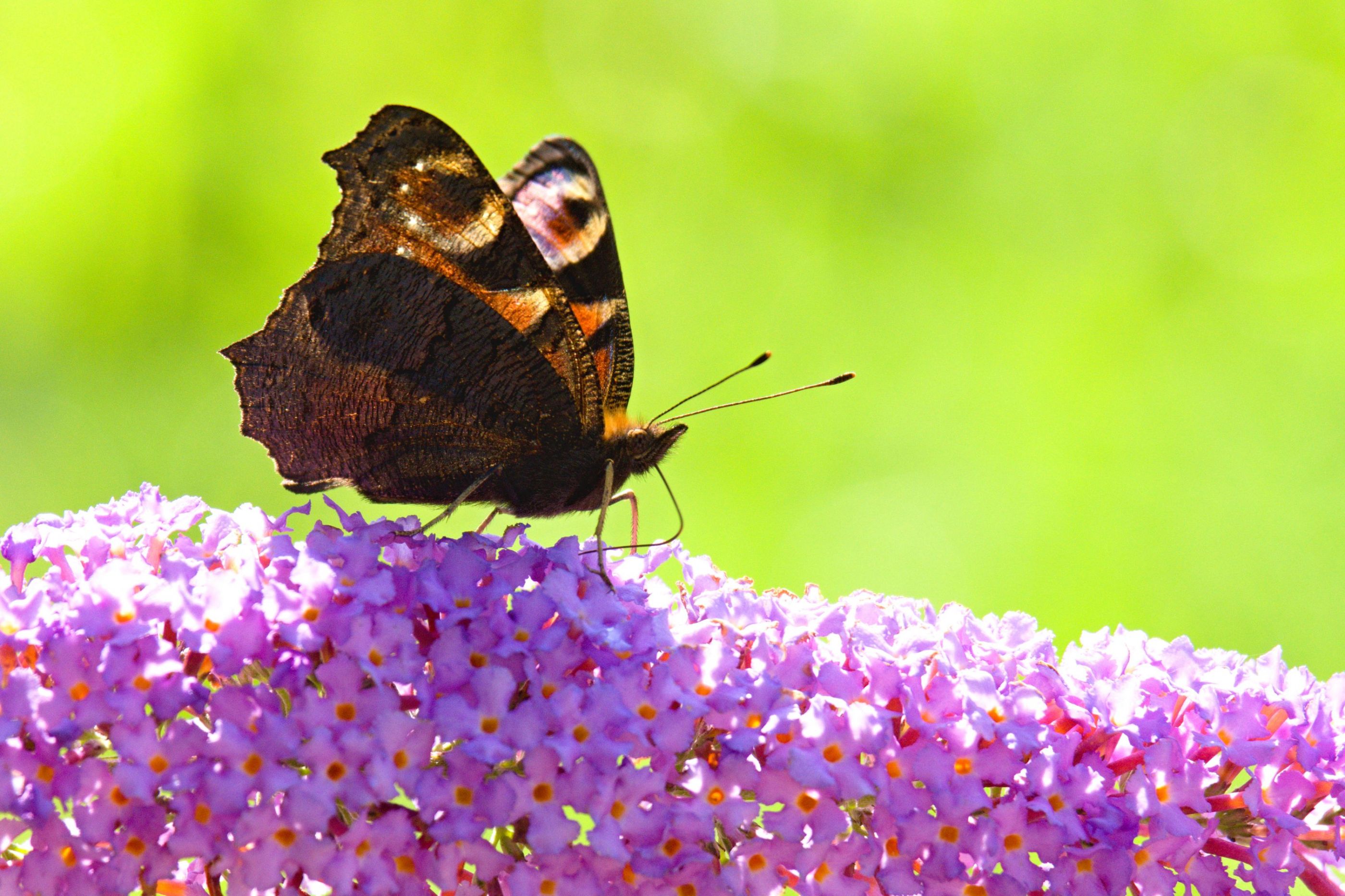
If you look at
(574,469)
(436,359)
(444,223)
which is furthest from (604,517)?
(444,223)

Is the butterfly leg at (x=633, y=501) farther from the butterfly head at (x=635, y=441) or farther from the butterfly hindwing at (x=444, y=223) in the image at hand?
the butterfly hindwing at (x=444, y=223)

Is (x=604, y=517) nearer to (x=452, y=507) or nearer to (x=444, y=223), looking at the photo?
(x=452, y=507)

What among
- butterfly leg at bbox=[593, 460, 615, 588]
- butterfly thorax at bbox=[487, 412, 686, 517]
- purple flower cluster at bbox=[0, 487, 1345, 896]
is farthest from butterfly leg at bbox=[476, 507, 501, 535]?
purple flower cluster at bbox=[0, 487, 1345, 896]

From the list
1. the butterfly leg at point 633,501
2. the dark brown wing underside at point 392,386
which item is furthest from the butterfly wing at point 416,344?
the butterfly leg at point 633,501

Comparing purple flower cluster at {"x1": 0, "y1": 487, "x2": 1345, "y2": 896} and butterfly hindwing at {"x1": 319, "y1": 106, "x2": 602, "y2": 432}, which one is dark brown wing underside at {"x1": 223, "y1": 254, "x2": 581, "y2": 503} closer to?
butterfly hindwing at {"x1": 319, "y1": 106, "x2": 602, "y2": 432}

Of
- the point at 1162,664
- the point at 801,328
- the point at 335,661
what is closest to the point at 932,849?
the point at 1162,664

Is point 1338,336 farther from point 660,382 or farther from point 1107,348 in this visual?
point 660,382
